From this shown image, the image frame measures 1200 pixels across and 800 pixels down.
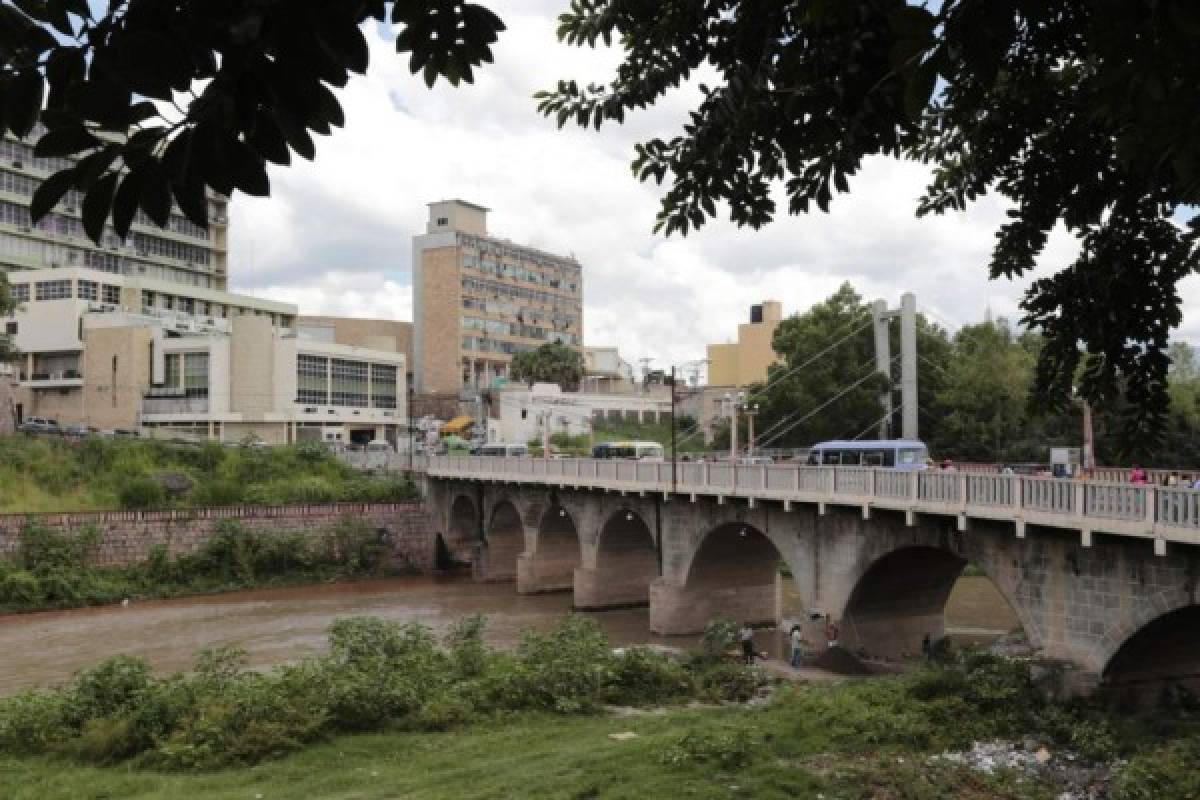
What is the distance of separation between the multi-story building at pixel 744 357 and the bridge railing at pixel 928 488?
59.5 metres

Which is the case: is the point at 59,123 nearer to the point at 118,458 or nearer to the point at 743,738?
the point at 743,738

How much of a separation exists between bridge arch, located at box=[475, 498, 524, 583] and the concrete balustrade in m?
12.4

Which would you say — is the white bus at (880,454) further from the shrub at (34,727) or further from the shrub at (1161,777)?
the shrub at (34,727)

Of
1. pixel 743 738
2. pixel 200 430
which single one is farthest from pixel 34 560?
pixel 743 738

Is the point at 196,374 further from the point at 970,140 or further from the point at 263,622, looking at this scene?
the point at 970,140

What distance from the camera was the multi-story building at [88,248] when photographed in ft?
240

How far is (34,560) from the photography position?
39.4 meters

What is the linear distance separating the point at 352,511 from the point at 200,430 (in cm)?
2398

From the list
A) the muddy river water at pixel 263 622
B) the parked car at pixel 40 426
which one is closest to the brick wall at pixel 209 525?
the muddy river water at pixel 263 622

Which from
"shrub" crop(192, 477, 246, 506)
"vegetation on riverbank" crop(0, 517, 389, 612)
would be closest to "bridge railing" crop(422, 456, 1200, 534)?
"vegetation on riverbank" crop(0, 517, 389, 612)

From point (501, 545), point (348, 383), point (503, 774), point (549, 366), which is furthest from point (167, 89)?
point (549, 366)

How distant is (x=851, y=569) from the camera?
24.1 m

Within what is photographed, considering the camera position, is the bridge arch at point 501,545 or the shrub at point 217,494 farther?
the shrub at point 217,494

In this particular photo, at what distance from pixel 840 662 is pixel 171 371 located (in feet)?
185
